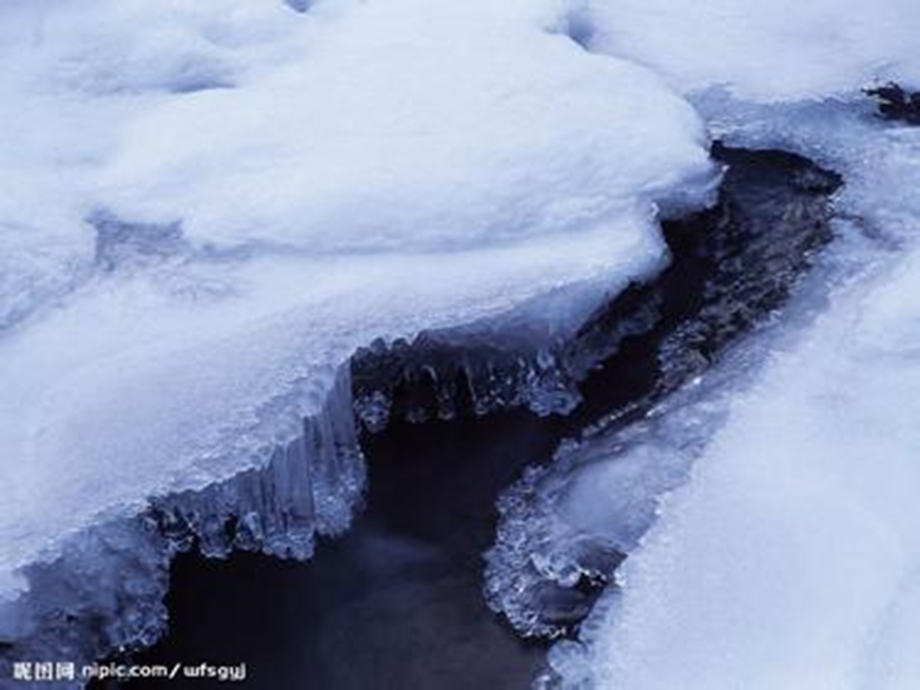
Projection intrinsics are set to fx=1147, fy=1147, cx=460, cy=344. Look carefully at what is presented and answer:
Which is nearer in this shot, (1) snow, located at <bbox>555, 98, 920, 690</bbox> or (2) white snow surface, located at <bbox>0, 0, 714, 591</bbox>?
(1) snow, located at <bbox>555, 98, 920, 690</bbox>

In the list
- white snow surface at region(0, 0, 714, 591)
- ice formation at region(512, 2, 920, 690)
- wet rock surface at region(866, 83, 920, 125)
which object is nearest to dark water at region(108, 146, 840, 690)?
ice formation at region(512, 2, 920, 690)

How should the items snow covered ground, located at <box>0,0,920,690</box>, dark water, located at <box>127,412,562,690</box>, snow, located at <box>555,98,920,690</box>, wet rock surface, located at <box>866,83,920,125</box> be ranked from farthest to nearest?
wet rock surface, located at <box>866,83,920,125</box> < dark water, located at <box>127,412,562,690</box> < snow covered ground, located at <box>0,0,920,690</box> < snow, located at <box>555,98,920,690</box>

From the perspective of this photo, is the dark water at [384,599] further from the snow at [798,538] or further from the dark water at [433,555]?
the snow at [798,538]

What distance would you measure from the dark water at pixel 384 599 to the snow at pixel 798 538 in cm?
29

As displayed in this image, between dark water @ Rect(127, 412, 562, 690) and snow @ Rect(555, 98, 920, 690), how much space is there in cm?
29

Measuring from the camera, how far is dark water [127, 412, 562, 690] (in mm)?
2967

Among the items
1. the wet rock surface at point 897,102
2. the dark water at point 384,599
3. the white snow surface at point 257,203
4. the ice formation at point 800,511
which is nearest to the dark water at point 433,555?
the dark water at point 384,599

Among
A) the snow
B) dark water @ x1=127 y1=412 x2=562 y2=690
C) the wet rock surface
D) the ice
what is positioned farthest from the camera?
the ice

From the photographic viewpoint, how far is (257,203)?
145 inches

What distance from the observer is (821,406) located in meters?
3.25

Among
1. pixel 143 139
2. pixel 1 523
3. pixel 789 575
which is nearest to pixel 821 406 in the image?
pixel 789 575

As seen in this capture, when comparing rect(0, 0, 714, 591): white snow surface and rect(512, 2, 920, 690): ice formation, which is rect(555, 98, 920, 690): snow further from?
rect(0, 0, 714, 591): white snow surface

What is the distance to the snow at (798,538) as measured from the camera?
261cm

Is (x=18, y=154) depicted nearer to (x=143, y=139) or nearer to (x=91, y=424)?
(x=143, y=139)
